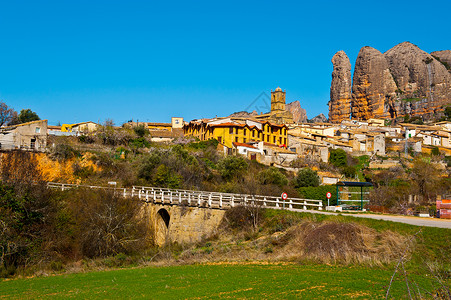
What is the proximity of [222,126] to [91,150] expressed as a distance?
22883mm

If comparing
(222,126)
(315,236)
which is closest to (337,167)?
(222,126)

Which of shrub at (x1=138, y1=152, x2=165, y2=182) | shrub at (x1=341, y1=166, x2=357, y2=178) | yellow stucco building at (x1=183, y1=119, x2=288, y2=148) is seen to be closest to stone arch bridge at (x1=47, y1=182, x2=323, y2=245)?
shrub at (x1=138, y1=152, x2=165, y2=182)

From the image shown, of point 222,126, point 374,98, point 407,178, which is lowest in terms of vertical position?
point 407,178

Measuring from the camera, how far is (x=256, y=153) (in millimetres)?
65375

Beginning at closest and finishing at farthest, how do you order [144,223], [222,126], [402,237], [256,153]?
1. [402,237]
2. [144,223]
3. [256,153]
4. [222,126]

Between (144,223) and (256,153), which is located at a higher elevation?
(256,153)

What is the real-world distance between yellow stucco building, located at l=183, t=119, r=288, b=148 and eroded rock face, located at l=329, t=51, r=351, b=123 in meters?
83.3

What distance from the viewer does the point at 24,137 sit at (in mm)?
56094

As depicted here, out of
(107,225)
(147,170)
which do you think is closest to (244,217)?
(107,225)

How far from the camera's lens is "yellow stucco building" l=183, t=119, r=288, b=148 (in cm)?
7188

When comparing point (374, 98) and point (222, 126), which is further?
point (374, 98)

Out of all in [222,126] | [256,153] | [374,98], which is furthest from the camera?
[374,98]

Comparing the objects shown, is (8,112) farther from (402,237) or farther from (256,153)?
(402,237)

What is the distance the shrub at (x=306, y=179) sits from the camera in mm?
51719
